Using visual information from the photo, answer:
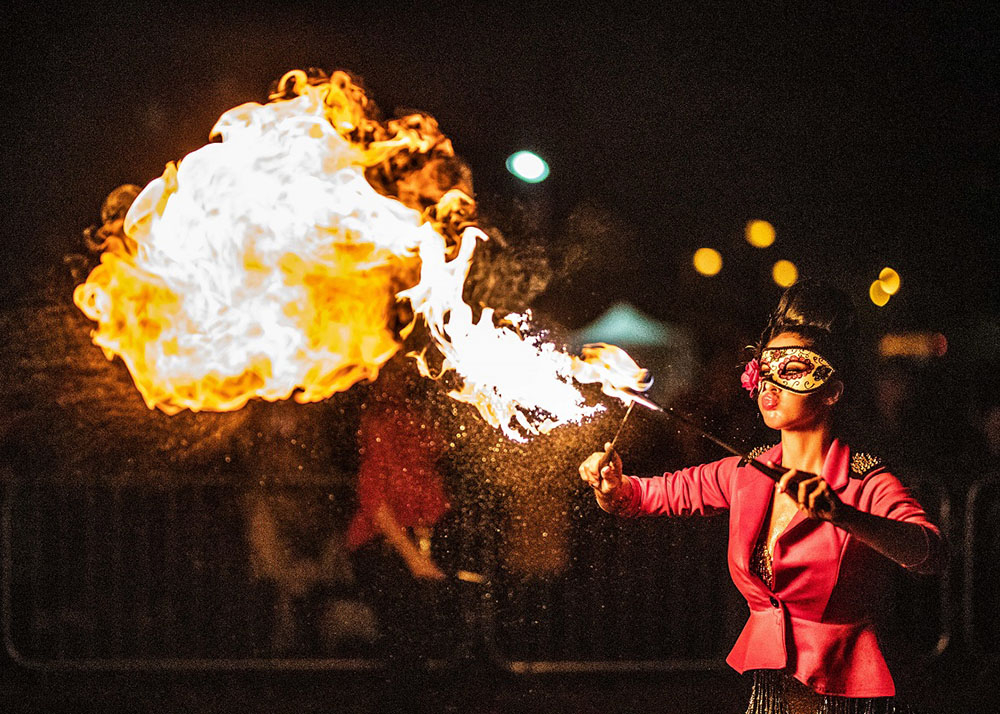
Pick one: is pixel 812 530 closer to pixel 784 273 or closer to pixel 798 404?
pixel 798 404

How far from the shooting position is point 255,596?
4.80 meters

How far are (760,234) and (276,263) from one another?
2.55 m

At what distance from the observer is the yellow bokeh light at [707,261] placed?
16.6ft

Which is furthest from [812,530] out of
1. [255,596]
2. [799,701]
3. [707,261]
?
[255,596]

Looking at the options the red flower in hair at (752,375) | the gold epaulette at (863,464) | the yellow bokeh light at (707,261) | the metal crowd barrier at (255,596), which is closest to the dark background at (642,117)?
the yellow bokeh light at (707,261)

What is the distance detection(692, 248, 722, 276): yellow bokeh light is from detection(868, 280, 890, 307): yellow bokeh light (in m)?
0.77

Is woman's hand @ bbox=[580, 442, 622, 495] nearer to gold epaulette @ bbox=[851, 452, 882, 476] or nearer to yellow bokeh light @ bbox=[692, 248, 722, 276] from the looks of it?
gold epaulette @ bbox=[851, 452, 882, 476]

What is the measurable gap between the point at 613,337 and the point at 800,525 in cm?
238

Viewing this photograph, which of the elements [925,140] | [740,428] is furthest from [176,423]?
[925,140]

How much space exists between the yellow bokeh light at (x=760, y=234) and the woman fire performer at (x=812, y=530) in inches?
85.4

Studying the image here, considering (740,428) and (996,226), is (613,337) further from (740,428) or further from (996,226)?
(996,226)

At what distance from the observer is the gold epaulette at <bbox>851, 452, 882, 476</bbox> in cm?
275

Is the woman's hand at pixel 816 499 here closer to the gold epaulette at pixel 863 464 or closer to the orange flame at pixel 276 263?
the gold epaulette at pixel 863 464

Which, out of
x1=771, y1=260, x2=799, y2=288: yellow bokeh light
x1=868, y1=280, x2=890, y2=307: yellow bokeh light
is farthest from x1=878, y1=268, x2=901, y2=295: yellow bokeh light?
x1=771, y1=260, x2=799, y2=288: yellow bokeh light
